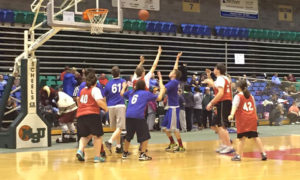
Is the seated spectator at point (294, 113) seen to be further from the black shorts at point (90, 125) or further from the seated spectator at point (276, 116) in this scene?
the black shorts at point (90, 125)

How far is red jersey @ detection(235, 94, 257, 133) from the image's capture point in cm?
930

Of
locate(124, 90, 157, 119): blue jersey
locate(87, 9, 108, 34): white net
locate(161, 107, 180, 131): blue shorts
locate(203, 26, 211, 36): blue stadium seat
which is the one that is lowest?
locate(161, 107, 180, 131): blue shorts

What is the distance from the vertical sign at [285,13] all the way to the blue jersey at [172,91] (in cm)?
2035

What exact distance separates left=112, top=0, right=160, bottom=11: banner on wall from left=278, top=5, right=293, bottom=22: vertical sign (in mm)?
8952

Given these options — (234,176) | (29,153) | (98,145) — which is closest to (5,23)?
(29,153)

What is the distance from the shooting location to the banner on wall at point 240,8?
27359 millimetres

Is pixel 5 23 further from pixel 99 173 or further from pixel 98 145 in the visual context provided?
pixel 99 173

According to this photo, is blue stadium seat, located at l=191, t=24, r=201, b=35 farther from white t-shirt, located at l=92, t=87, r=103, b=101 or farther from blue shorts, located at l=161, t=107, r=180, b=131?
white t-shirt, located at l=92, t=87, r=103, b=101

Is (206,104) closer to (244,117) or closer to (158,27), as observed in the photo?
(158,27)

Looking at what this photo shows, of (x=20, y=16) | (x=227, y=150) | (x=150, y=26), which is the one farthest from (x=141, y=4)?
(x=227, y=150)

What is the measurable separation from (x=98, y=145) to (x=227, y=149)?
2976 millimetres

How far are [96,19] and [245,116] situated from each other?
20.0 feet

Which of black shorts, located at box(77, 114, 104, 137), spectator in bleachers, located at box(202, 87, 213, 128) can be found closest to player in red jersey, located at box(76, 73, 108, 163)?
black shorts, located at box(77, 114, 104, 137)

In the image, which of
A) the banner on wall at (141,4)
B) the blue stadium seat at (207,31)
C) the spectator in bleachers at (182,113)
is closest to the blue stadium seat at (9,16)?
the banner on wall at (141,4)
